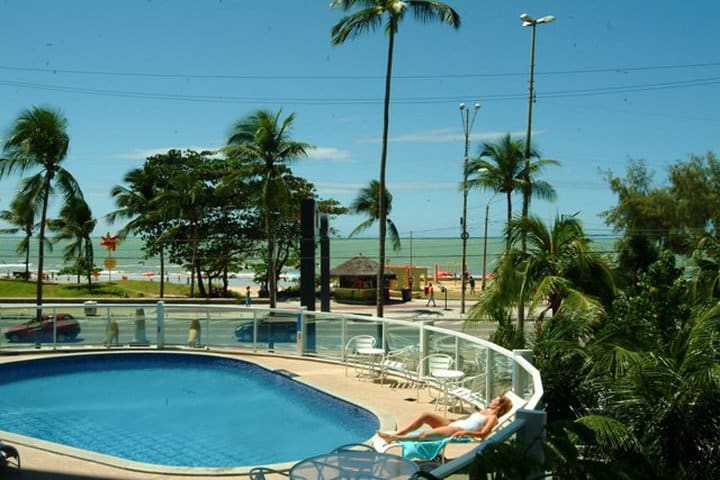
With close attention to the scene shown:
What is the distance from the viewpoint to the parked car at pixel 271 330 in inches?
690

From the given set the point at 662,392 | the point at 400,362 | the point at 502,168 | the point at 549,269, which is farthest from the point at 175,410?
the point at 502,168

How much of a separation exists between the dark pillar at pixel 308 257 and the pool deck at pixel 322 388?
3405 mm

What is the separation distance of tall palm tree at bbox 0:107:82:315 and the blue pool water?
11.6 meters

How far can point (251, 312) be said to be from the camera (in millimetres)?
17703

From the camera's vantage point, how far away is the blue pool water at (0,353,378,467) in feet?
37.0

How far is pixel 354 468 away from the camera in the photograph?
20.8 feet

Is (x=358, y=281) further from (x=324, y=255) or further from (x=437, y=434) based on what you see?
(x=437, y=434)

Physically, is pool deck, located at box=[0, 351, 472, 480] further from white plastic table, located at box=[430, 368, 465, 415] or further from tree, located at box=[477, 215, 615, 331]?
tree, located at box=[477, 215, 615, 331]

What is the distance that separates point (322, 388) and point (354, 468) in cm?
768

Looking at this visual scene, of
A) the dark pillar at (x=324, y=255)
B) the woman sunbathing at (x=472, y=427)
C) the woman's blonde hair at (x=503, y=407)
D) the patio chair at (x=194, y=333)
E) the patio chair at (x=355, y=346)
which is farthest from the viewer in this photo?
the dark pillar at (x=324, y=255)

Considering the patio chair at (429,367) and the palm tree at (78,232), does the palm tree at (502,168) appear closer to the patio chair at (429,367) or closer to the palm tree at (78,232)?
the patio chair at (429,367)

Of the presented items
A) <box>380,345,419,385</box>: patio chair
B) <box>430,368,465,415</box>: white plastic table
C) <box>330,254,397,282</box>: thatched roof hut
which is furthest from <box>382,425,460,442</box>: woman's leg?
<box>330,254,397,282</box>: thatched roof hut

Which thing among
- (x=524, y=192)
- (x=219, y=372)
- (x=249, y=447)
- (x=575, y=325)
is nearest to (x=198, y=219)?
(x=524, y=192)

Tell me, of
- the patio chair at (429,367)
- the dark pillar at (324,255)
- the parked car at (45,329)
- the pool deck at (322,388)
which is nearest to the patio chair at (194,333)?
the pool deck at (322,388)
